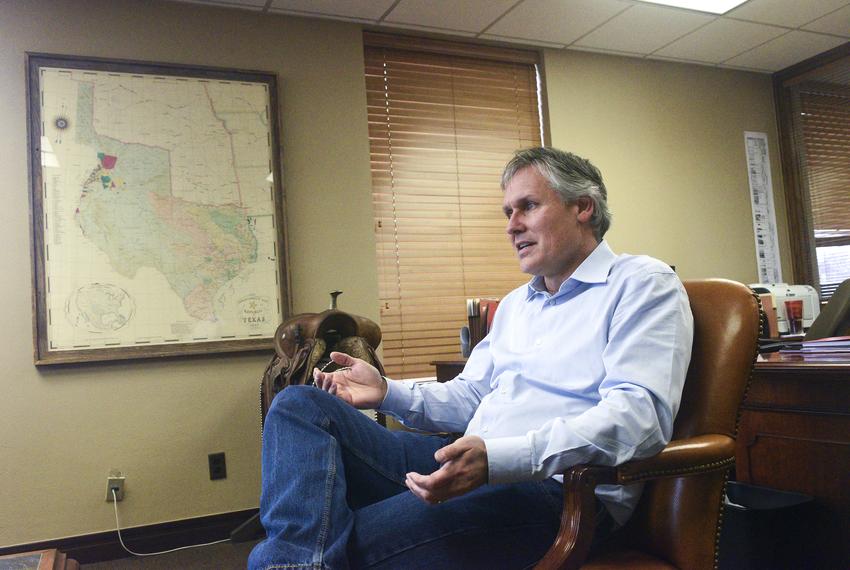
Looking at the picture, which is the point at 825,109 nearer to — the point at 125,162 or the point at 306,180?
the point at 306,180

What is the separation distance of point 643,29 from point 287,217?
7.55 ft

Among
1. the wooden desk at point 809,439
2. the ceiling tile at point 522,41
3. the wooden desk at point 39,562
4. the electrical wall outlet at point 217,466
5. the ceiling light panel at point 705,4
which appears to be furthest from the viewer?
the ceiling tile at point 522,41

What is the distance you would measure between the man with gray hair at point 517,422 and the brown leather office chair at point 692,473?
0.14 ft

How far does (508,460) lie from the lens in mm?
1101

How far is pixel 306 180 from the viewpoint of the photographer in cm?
336

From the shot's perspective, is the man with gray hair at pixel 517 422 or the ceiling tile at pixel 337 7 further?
the ceiling tile at pixel 337 7

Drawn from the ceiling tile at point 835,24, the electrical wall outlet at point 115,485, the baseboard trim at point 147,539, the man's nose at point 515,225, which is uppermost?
the ceiling tile at point 835,24

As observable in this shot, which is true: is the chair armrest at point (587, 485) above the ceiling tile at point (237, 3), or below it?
below

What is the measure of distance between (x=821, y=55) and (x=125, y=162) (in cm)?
Answer: 426

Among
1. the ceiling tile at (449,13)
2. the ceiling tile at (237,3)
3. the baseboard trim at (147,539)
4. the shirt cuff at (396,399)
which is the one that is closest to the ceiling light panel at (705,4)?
the ceiling tile at (449,13)

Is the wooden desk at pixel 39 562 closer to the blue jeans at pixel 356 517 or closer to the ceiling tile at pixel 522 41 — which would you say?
the blue jeans at pixel 356 517

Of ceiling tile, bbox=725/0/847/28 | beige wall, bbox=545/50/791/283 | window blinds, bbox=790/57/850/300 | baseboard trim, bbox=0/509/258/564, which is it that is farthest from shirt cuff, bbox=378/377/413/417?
window blinds, bbox=790/57/850/300

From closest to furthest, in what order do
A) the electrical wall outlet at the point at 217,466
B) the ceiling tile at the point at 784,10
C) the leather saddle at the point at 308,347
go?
the leather saddle at the point at 308,347 → the electrical wall outlet at the point at 217,466 → the ceiling tile at the point at 784,10

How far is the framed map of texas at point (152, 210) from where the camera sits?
2883 mm
